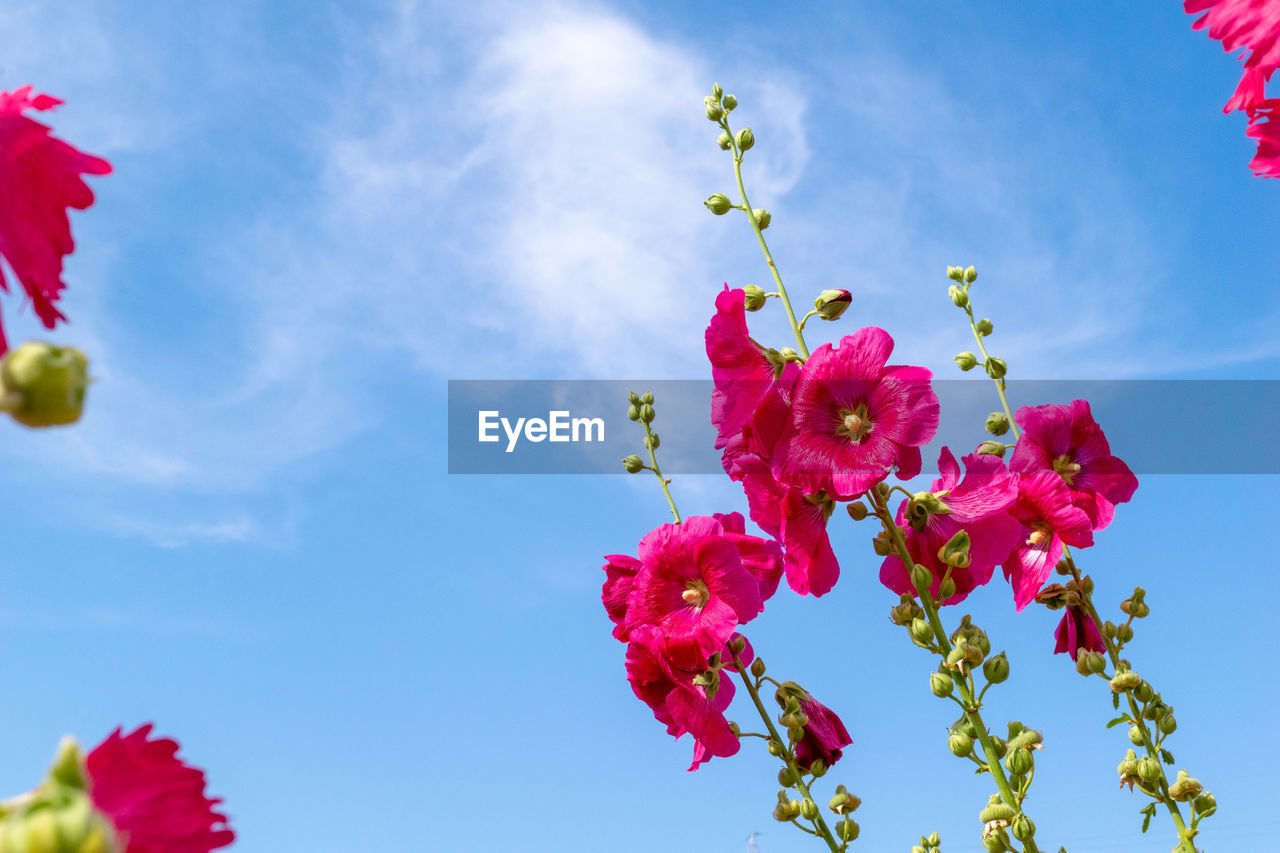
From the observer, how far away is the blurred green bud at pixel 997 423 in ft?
7.82

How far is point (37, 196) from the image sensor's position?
77cm

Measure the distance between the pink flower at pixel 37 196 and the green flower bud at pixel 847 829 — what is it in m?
1.84

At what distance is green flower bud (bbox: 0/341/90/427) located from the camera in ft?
1.40

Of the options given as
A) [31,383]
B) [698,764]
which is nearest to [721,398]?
[698,764]

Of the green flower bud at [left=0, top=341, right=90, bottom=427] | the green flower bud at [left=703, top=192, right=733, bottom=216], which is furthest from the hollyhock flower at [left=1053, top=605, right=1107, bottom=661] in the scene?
the green flower bud at [left=0, top=341, right=90, bottom=427]

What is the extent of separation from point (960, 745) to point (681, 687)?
2.05 ft

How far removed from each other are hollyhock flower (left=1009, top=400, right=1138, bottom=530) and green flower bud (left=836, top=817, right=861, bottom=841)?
33.3 inches

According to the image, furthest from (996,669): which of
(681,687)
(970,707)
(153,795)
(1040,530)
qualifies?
(153,795)

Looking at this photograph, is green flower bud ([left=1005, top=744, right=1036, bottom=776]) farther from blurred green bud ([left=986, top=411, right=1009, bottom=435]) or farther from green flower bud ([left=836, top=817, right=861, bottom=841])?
blurred green bud ([left=986, top=411, right=1009, bottom=435])

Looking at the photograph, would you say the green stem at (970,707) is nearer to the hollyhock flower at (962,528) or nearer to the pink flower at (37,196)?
the hollyhock flower at (962,528)

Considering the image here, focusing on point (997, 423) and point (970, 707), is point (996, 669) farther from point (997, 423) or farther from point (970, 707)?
point (997, 423)

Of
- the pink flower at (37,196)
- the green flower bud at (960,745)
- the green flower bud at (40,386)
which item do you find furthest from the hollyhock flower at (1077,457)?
the green flower bud at (40,386)

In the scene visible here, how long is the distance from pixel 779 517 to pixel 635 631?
1.41ft

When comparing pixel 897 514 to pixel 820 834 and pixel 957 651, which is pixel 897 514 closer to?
pixel 957 651
